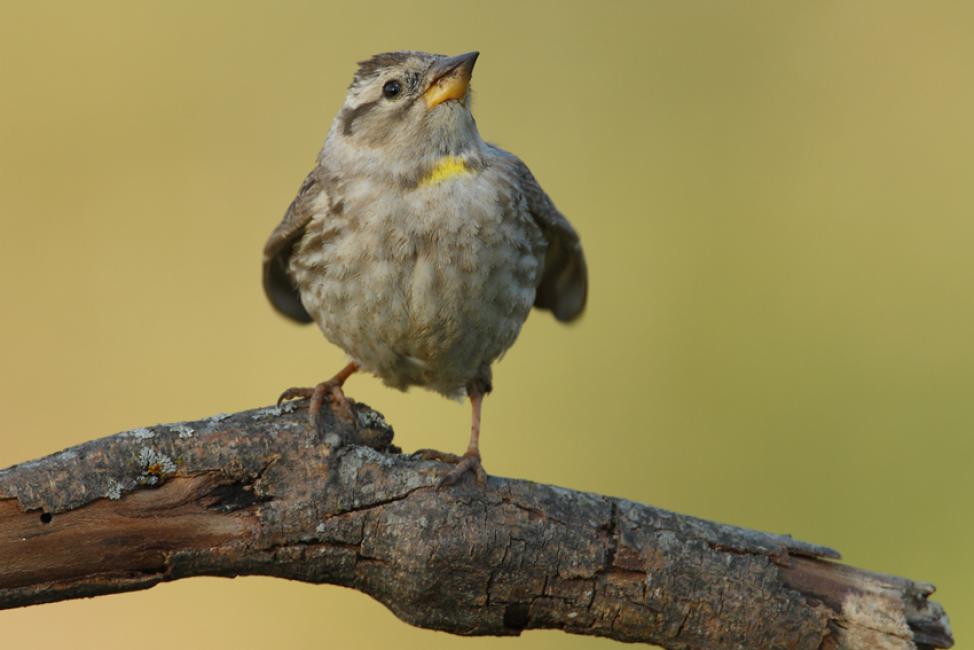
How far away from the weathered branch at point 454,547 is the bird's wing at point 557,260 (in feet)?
4.63

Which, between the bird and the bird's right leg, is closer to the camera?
the bird's right leg

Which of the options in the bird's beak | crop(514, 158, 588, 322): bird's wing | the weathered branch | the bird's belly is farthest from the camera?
crop(514, 158, 588, 322): bird's wing

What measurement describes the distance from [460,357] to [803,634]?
169 cm

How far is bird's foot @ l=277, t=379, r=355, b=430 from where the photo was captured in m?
4.34

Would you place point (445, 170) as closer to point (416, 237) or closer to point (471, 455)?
point (416, 237)

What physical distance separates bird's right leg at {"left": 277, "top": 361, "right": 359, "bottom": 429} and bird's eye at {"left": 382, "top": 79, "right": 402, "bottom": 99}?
110 centimetres

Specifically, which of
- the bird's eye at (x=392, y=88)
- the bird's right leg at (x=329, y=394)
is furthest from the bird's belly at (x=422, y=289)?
the bird's eye at (x=392, y=88)

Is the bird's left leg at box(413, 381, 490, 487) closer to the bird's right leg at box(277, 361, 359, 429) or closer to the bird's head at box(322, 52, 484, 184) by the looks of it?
the bird's right leg at box(277, 361, 359, 429)

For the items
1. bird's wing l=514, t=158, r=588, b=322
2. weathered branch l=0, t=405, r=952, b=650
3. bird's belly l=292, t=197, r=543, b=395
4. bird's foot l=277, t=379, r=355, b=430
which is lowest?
weathered branch l=0, t=405, r=952, b=650

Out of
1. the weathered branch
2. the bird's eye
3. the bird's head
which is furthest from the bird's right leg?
the bird's eye

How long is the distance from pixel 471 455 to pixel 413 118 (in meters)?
1.41

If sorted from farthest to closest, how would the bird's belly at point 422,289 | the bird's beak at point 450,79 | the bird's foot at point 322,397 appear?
the bird's beak at point 450,79 < the bird's belly at point 422,289 < the bird's foot at point 322,397

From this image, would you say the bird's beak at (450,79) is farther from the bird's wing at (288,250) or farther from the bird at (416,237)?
the bird's wing at (288,250)

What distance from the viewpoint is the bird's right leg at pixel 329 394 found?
437 cm
